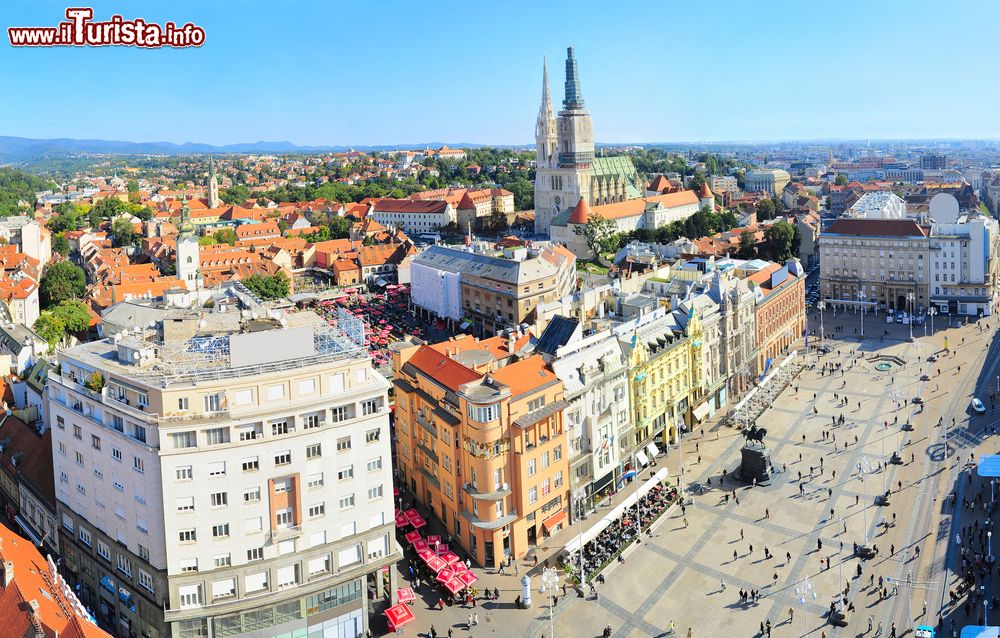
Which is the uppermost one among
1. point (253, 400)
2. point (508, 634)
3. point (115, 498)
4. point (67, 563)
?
point (253, 400)

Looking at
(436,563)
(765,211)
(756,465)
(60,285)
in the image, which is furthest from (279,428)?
(765,211)

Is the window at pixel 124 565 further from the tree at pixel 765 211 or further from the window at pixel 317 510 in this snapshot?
the tree at pixel 765 211

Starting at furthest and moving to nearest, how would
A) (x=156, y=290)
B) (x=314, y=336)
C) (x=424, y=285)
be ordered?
(x=424, y=285)
(x=156, y=290)
(x=314, y=336)

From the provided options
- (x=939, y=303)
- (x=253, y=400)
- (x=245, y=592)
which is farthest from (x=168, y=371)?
(x=939, y=303)

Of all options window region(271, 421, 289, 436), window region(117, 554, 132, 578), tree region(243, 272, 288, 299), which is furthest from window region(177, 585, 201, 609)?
tree region(243, 272, 288, 299)

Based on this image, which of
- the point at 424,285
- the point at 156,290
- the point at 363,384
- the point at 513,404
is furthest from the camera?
the point at 424,285

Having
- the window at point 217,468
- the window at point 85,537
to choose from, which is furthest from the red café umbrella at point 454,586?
the window at point 85,537

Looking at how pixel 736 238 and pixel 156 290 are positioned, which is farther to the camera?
pixel 736 238

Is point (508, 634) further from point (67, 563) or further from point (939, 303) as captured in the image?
point (939, 303)
